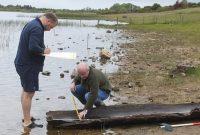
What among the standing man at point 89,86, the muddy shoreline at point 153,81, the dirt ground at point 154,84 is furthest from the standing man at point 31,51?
the muddy shoreline at point 153,81

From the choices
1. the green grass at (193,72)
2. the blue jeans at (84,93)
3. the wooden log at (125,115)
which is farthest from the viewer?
the green grass at (193,72)

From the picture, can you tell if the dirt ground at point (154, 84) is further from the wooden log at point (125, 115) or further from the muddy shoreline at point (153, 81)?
the wooden log at point (125, 115)

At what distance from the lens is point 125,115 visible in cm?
1271

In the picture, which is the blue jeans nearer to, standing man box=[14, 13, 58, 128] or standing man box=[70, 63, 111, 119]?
standing man box=[70, 63, 111, 119]

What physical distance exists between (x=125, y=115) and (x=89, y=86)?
4.45ft

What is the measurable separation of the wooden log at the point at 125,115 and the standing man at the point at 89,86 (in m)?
0.27

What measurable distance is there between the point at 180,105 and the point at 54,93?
5034 mm

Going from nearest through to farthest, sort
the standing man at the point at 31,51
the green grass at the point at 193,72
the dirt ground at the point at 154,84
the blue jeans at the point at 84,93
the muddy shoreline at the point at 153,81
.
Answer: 1. the standing man at the point at 31,51
2. the dirt ground at the point at 154,84
3. the blue jeans at the point at 84,93
4. the muddy shoreline at the point at 153,81
5. the green grass at the point at 193,72

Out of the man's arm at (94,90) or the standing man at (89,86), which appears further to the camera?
the man's arm at (94,90)

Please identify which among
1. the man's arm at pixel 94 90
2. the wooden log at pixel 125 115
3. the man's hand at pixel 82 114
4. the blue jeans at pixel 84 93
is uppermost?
the man's arm at pixel 94 90

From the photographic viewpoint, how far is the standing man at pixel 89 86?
38.0ft

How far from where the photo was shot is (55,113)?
40.4 ft

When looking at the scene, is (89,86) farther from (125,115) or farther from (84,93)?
(125,115)

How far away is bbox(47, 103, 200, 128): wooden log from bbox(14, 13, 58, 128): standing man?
2.61ft
